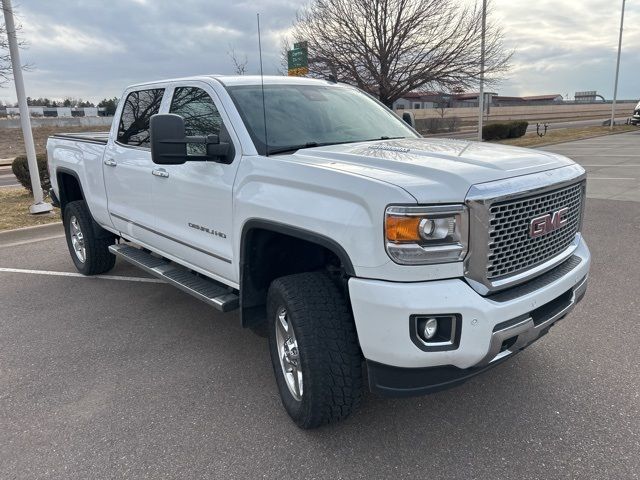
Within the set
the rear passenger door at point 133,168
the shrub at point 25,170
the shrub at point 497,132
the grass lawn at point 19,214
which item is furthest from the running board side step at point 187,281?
the shrub at point 497,132

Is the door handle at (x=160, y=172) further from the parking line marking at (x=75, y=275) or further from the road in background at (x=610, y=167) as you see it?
the road in background at (x=610, y=167)

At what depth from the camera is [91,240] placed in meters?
5.67

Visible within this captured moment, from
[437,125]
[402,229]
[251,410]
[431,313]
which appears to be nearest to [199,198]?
[251,410]

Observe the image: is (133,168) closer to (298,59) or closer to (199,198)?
(199,198)

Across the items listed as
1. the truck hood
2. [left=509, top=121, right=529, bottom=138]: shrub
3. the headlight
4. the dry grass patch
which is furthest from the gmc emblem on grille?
the dry grass patch

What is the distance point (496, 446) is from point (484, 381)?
698mm

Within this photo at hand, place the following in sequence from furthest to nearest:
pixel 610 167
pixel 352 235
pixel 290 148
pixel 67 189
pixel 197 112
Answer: pixel 610 167 < pixel 67 189 < pixel 197 112 < pixel 290 148 < pixel 352 235

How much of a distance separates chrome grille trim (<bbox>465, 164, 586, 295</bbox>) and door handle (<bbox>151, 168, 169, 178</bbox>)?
7.98ft

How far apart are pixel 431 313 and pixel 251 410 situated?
1.45 m

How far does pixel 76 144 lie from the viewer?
5672 mm

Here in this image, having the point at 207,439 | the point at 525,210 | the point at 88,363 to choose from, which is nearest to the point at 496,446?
the point at 525,210

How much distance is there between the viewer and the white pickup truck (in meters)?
2.35

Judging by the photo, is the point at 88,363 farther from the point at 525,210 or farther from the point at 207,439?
the point at 525,210

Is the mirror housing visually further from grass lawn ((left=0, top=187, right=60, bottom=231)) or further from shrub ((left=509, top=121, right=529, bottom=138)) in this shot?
shrub ((left=509, top=121, right=529, bottom=138))
